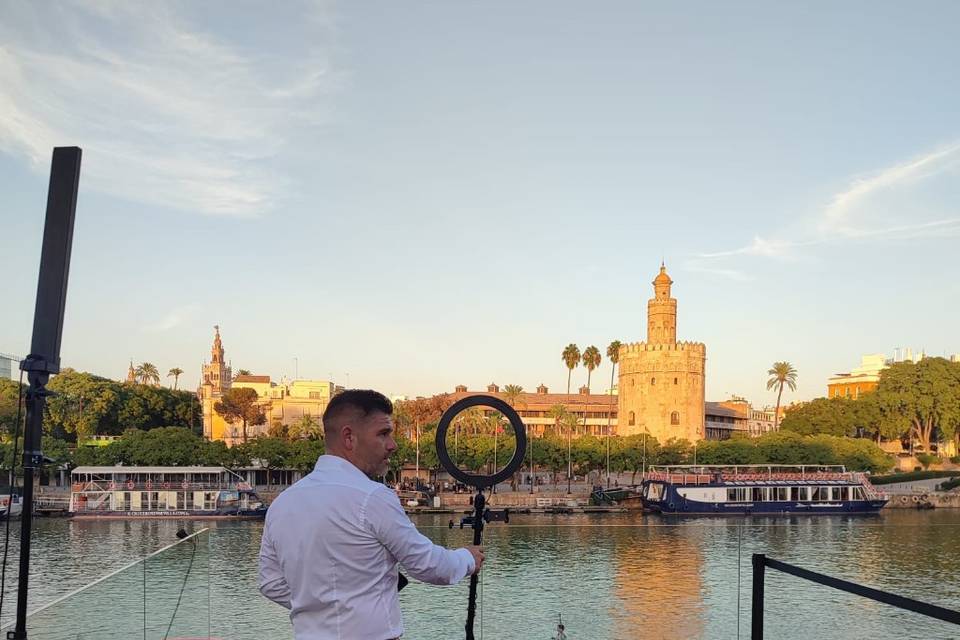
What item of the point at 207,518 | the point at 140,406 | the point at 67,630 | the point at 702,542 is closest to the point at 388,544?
the point at 67,630

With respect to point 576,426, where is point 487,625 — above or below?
below

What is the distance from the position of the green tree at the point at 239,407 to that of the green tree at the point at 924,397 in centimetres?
5083

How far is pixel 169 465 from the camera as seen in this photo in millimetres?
54719

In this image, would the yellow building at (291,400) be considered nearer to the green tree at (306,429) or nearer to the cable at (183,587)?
the green tree at (306,429)

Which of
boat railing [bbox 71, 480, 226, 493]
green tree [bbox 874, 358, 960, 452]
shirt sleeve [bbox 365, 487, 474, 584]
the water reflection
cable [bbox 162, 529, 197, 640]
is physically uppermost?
green tree [bbox 874, 358, 960, 452]

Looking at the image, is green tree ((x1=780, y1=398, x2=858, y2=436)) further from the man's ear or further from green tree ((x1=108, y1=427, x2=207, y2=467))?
the man's ear

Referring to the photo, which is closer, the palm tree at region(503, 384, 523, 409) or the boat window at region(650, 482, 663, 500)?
the boat window at region(650, 482, 663, 500)

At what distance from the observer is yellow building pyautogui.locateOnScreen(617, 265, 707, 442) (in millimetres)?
74375

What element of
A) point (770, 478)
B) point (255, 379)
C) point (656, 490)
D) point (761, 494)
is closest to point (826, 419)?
point (770, 478)

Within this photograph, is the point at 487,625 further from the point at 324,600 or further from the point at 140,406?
the point at 140,406

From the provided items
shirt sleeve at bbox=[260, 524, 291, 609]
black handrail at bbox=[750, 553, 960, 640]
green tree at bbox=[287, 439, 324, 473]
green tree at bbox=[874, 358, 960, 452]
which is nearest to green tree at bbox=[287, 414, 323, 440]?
green tree at bbox=[287, 439, 324, 473]

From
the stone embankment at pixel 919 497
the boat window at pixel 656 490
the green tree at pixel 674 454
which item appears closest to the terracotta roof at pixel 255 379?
the green tree at pixel 674 454

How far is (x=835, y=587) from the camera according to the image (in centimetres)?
323

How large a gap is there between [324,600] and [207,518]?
47.1m
